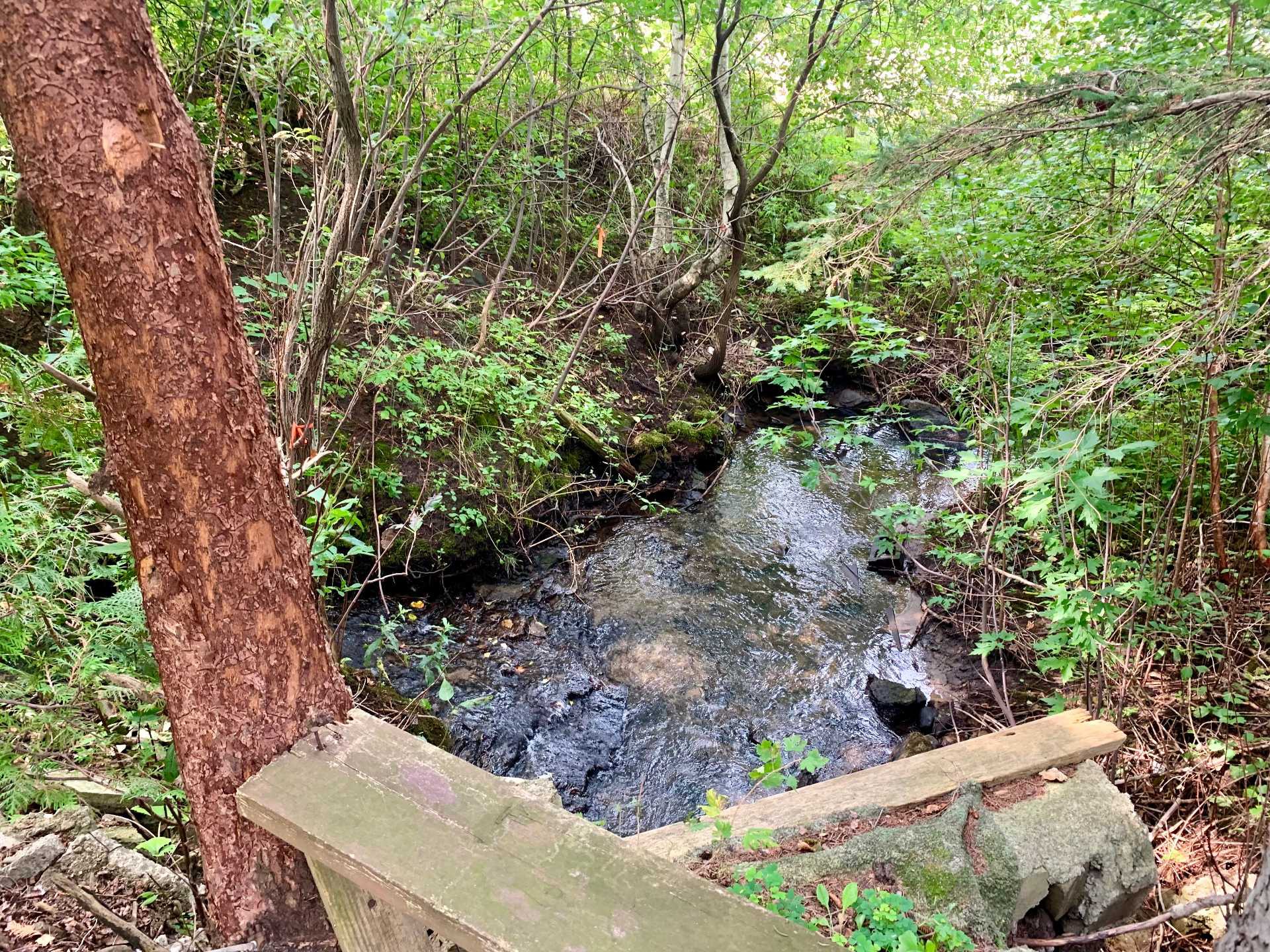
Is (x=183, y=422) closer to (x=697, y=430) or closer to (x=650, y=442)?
(x=650, y=442)

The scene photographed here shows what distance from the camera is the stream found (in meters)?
4.21

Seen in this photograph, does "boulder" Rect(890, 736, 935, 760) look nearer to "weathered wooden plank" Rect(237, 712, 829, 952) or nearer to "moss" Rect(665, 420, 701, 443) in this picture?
"weathered wooden plank" Rect(237, 712, 829, 952)

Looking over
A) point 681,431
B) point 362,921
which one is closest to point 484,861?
point 362,921

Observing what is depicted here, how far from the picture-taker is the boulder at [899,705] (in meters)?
4.57

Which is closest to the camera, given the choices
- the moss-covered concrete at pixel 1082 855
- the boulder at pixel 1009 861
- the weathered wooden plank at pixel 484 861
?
the weathered wooden plank at pixel 484 861

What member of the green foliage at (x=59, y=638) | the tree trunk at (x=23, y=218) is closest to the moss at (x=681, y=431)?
the tree trunk at (x=23, y=218)

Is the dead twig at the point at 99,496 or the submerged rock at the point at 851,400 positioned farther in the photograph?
the submerged rock at the point at 851,400

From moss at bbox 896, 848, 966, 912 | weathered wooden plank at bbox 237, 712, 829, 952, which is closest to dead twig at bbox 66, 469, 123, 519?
weathered wooden plank at bbox 237, 712, 829, 952

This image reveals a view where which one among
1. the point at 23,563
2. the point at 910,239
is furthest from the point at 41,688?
the point at 910,239

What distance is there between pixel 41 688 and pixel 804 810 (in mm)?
2670

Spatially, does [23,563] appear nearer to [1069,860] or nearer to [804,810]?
[804,810]

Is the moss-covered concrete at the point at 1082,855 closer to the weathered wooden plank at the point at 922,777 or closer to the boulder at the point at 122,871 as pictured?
the weathered wooden plank at the point at 922,777

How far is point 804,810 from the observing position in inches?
106

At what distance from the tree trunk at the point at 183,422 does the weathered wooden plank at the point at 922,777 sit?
68.5 inches
